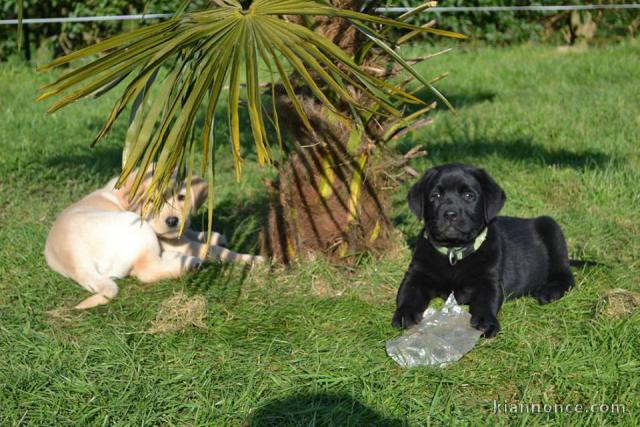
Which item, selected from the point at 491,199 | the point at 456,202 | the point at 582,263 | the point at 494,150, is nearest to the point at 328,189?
the point at 456,202

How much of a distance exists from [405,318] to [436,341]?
30 cm

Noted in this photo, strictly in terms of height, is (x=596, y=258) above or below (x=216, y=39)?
below

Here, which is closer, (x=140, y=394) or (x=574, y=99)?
(x=140, y=394)

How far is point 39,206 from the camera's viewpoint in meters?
5.95

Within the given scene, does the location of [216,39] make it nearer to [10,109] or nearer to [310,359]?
[310,359]

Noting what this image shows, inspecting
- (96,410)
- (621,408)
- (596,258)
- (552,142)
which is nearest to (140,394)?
(96,410)

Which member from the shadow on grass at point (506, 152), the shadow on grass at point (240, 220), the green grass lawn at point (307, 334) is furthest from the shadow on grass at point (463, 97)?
the shadow on grass at point (240, 220)

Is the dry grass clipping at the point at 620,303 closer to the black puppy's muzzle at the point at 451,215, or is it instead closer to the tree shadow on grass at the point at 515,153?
the black puppy's muzzle at the point at 451,215

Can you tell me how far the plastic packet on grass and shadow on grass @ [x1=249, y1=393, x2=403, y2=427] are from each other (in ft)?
1.34

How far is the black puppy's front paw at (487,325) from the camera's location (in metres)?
3.85

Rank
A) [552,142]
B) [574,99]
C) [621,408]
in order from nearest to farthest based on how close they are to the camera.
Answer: [621,408] < [552,142] < [574,99]

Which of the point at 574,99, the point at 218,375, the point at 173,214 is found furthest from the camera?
the point at 574,99

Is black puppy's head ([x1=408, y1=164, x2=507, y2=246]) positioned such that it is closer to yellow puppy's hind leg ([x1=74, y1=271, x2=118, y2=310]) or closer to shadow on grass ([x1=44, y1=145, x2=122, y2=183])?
yellow puppy's hind leg ([x1=74, y1=271, x2=118, y2=310])

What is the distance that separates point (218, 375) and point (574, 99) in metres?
6.05
